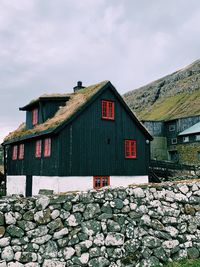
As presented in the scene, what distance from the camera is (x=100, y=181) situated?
24.8 metres

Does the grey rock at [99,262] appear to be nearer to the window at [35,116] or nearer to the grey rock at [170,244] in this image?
the grey rock at [170,244]

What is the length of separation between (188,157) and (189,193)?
44.4 metres

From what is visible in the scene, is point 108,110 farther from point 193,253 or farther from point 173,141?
point 173,141

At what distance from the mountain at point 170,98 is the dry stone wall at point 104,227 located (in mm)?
74049

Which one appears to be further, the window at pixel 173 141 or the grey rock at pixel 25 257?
the window at pixel 173 141

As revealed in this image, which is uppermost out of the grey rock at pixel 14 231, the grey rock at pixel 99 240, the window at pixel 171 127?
the window at pixel 171 127

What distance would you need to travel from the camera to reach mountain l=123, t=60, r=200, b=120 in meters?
91.1

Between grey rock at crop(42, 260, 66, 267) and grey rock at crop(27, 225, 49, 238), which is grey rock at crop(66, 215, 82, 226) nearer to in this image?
grey rock at crop(27, 225, 49, 238)

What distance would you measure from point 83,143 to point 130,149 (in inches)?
190

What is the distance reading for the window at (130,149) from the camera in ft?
87.8

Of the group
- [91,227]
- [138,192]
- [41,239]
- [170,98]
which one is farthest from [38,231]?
[170,98]

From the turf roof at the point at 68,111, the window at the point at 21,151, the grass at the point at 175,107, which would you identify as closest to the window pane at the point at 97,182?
the turf roof at the point at 68,111

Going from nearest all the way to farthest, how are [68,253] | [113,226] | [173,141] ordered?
[68,253] < [113,226] < [173,141]

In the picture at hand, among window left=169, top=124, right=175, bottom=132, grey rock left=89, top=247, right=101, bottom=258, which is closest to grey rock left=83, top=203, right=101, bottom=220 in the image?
grey rock left=89, top=247, right=101, bottom=258
